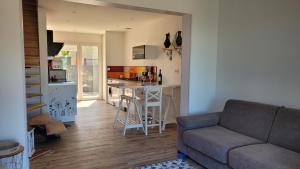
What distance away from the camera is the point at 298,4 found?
2.54 metres

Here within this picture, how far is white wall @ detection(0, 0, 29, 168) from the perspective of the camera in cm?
236

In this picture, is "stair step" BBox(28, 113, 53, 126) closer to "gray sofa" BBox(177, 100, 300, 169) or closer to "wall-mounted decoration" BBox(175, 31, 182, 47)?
"gray sofa" BBox(177, 100, 300, 169)

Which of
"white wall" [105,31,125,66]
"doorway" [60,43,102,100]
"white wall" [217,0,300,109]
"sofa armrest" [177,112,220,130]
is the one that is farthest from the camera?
"doorway" [60,43,102,100]

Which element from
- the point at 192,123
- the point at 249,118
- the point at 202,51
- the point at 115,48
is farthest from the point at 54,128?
the point at 115,48

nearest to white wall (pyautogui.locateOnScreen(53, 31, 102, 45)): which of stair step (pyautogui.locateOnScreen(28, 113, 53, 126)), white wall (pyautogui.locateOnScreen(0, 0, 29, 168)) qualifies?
stair step (pyautogui.locateOnScreen(28, 113, 53, 126))

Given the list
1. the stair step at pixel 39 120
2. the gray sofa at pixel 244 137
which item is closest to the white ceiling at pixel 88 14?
the stair step at pixel 39 120

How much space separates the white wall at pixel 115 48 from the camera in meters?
7.57

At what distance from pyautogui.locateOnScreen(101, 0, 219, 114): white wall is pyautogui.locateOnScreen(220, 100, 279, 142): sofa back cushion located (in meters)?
0.54

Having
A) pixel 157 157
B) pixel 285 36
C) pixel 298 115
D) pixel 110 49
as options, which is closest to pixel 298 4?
pixel 285 36

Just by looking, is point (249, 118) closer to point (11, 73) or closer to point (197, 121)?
point (197, 121)

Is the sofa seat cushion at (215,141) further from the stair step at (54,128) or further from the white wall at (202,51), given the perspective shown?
the stair step at (54,128)

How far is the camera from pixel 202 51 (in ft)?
11.8

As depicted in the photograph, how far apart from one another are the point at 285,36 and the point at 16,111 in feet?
10.6

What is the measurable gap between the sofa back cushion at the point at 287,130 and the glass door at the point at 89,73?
6.92 meters
